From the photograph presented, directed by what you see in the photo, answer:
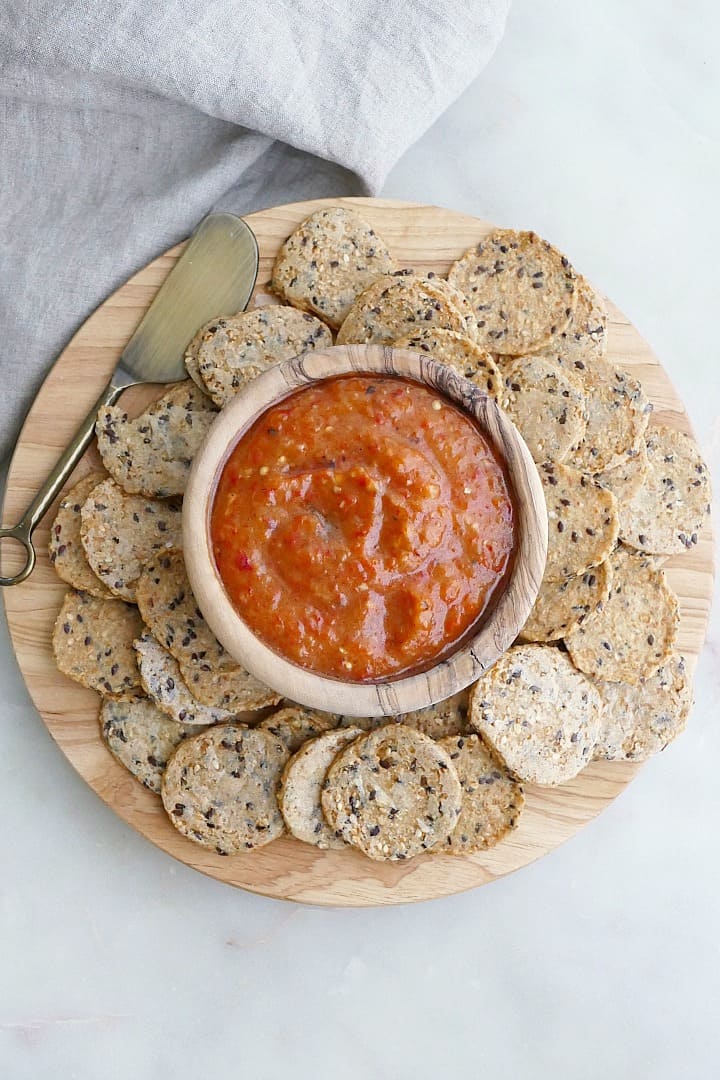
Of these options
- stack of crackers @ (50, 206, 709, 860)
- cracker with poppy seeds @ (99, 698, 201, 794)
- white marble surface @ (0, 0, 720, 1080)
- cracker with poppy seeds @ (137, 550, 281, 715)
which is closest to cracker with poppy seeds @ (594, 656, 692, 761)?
stack of crackers @ (50, 206, 709, 860)

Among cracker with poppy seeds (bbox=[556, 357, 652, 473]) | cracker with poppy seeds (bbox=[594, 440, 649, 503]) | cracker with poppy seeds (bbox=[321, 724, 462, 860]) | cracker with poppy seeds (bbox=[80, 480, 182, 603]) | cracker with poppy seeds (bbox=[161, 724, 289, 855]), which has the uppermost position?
cracker with poppy seeds (bbox=[556, 357, 652, 473])

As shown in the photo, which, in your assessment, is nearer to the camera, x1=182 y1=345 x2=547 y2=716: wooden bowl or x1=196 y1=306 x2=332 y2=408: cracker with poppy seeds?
x1=182 y1=345 x2=547 y2=716: wooden bowl

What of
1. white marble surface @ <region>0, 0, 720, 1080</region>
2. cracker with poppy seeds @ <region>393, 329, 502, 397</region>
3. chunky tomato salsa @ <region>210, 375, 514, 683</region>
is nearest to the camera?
chunky tomato salsa @ <region>210, 375, 514, 683</region>

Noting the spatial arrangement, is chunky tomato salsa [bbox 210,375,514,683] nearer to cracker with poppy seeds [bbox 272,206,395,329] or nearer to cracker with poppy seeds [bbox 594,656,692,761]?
cracker with poppy seeds [bbox 272,206,395,329]

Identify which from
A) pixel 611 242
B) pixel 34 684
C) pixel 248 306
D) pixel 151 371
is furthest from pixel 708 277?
pixel 34 684

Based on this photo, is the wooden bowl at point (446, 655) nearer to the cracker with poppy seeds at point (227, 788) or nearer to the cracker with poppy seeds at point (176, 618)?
the cracker with poppy seeds at point (176, 618)

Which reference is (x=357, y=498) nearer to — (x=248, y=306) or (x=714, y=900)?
(x=248, y=306)

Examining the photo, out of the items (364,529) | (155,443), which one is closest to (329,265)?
(155,443)
